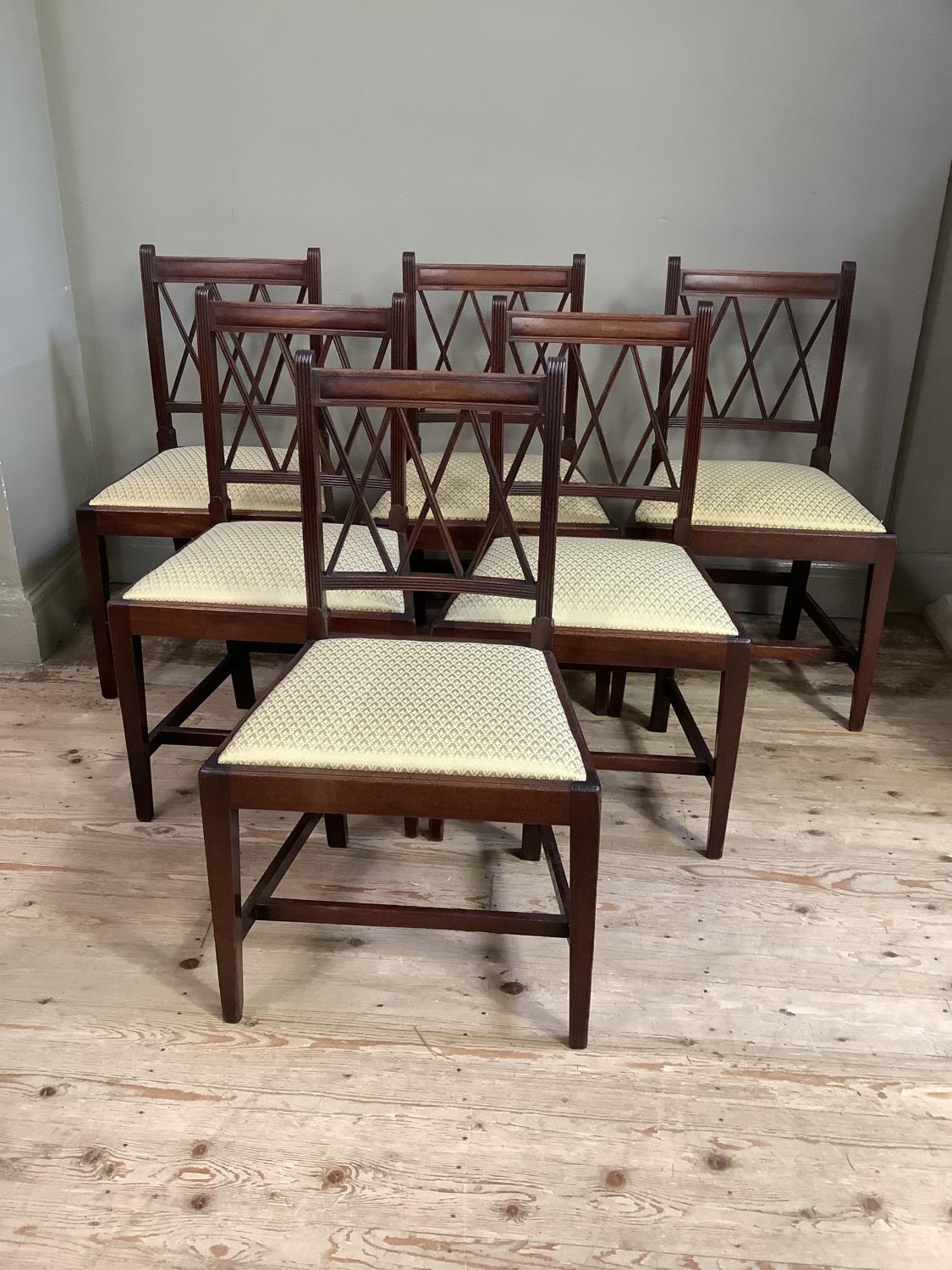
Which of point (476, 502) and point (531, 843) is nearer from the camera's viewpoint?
point (531, 843)

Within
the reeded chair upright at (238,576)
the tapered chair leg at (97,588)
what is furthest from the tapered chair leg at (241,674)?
the tapered chair leg at (97,588)

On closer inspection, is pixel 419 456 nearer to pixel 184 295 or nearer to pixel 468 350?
pixel 468 350

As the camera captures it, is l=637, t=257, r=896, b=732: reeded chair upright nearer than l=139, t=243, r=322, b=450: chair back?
Yes

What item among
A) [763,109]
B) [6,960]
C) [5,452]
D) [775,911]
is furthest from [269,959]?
[763,109]

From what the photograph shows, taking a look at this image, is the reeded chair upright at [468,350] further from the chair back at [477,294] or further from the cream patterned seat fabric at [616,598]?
the cream patterned seat fabric at [616,598]

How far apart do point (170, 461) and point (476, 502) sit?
2.59 ft

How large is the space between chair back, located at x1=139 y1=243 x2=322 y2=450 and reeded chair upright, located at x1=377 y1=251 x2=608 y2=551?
0.28 m

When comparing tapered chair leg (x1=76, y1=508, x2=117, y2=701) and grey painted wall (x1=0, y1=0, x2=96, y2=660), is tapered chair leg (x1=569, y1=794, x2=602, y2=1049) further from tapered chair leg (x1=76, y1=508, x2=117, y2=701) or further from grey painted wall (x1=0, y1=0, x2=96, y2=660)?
grey painted wall (x1=0, y1=0, x2=96, y2=660)

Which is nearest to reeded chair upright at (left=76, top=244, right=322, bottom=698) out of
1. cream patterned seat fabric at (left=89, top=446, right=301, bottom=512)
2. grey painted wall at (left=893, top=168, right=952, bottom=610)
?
cream patterned seat fabric at (left=89, top=446, right=301, bottom=512)

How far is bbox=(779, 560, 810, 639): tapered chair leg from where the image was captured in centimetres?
277

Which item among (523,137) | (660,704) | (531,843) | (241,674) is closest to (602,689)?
(660,704)

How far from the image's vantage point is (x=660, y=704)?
2348mm

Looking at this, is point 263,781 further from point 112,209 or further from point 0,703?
point 112,209

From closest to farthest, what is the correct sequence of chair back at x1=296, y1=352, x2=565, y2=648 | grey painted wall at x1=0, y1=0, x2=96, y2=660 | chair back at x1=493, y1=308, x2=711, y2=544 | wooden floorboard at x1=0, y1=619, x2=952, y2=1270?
wooden floorboard at x1=0, y1=619, x2=952, y2=1270 < chair back at x1=296, y1=352, x2=565, y2=648 < chair back at x1=493, y1=308, x2=711, y2=544 < grey painted wall at x1=0, y1=0, x2=96, y2=660
